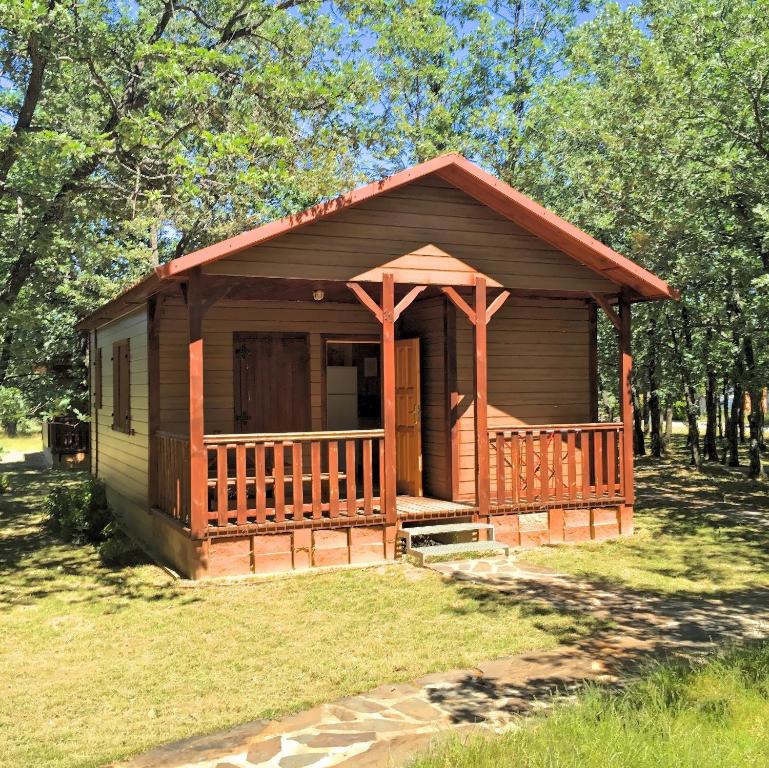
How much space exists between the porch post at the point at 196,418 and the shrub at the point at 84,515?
3116mm

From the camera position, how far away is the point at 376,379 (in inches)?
501

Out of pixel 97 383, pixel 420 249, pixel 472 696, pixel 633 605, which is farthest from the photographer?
pixel 97 383

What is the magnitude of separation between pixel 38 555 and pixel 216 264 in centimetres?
503

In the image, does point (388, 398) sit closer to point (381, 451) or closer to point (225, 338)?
point (381, 451)

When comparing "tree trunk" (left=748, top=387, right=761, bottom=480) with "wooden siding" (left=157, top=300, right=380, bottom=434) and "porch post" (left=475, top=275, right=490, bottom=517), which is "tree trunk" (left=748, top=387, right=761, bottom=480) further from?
"wooden siding" (left=157, top=300, right=380, bottom=434)

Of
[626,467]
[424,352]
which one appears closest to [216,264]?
[424,352]

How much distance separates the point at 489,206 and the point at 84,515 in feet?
23.9

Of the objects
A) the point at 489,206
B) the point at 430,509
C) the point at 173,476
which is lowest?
the point at 430,509

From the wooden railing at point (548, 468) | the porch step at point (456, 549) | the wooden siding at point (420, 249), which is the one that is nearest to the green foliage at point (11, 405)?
the wooden siding at point (420, 249)

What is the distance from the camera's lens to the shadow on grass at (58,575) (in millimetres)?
8078

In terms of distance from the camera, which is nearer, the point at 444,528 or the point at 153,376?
the point at 444,528

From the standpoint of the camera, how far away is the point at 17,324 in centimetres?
1238

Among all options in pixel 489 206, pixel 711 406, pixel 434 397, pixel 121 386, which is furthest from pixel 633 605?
pixel 711 406

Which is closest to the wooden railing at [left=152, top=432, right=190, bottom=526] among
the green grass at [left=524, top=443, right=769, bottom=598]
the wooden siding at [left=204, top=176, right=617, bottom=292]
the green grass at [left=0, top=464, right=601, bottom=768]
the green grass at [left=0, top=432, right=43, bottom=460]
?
the green grass at [left=0, top=464, right=601, bottom=768]
